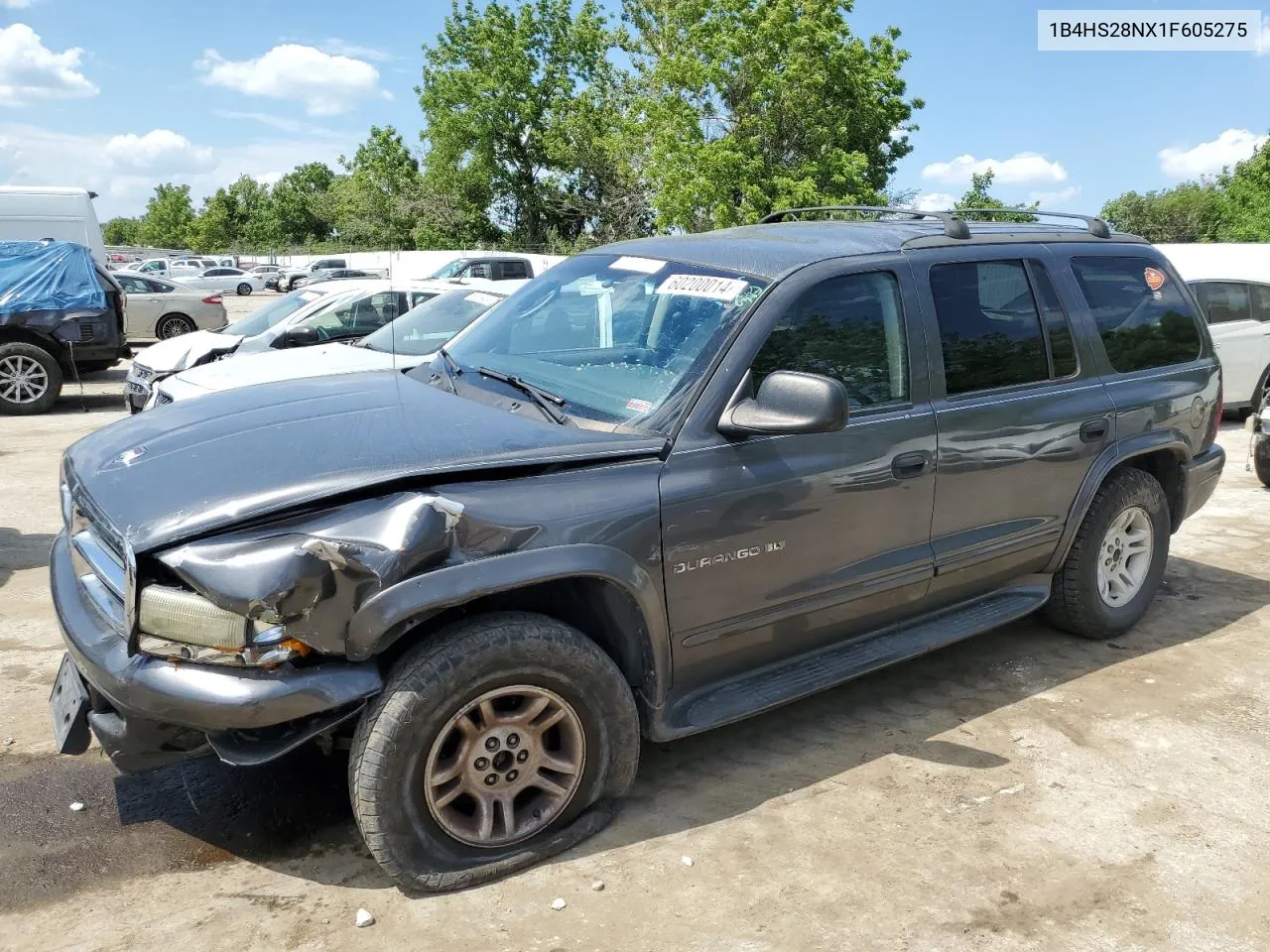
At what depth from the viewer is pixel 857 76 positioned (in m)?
25.6

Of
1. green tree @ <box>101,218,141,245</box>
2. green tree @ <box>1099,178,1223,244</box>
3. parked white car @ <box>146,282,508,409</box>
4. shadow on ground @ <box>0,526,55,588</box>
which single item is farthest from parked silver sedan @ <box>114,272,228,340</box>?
green tree @ <box>101,218,141,245</box>

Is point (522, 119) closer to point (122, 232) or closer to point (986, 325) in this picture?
point (986, 325)

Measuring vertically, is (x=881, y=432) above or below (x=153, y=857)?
above

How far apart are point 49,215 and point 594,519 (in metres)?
15.0

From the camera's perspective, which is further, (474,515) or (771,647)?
(771,647)

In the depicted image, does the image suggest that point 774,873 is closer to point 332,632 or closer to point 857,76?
point 332,632

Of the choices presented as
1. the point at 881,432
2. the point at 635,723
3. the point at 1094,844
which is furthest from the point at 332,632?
the point at 1094,844

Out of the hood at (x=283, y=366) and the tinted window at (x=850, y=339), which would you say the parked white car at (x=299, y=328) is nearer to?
the hood at (x=283, y=366)

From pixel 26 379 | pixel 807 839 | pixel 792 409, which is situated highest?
pixel 792 409

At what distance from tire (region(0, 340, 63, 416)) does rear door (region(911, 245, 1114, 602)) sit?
11320mm

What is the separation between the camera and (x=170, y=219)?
340 feet

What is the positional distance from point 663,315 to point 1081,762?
227cm

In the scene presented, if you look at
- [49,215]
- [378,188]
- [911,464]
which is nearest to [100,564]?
[911,464]

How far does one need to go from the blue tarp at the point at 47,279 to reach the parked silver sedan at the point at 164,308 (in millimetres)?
7059
